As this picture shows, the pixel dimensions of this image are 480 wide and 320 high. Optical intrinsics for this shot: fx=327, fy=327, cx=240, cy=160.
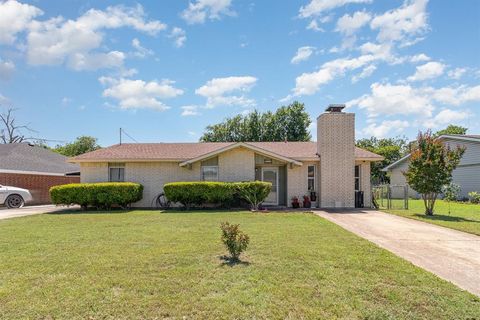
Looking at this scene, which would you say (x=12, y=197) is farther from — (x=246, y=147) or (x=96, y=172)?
(x=246, y=147)

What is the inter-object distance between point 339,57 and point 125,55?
10.7 meters

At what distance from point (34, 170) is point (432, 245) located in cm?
2486

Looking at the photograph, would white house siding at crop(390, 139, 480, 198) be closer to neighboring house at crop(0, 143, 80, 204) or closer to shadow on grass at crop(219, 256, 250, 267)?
shadow on grass at crop(219, 256, 250, 267)

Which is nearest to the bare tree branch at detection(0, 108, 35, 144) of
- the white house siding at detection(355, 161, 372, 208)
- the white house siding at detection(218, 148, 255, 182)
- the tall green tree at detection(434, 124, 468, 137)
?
the white house siding at detection(218, 148, 255, 182)

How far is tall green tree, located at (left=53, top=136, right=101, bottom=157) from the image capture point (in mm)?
53219

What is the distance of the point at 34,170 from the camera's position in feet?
76.8

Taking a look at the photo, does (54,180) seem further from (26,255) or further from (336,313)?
(336,313)

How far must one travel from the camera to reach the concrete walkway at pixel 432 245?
555 cm

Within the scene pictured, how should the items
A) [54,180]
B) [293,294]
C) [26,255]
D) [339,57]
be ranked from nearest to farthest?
[293,294] < [26,255] < [339,57] < [54,180]

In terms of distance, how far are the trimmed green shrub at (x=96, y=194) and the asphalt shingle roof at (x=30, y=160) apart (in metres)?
8.36

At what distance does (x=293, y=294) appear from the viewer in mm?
4426

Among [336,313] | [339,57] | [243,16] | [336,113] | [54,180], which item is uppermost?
[243,16]

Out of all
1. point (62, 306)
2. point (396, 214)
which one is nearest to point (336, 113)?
point (396, 214)

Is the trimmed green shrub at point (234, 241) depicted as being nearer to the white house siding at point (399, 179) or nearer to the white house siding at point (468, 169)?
the white house siding at point (468, 169)
